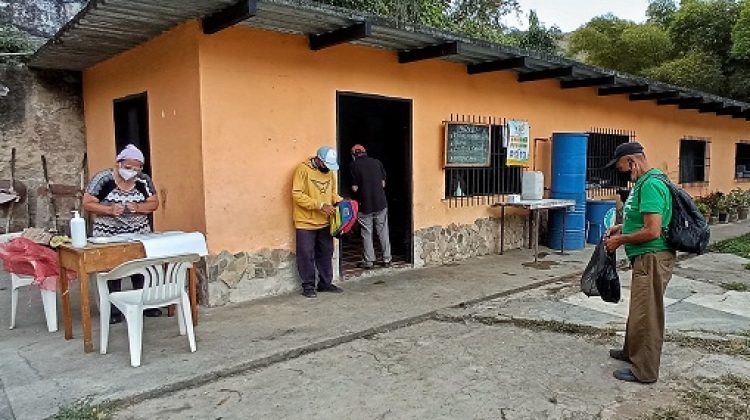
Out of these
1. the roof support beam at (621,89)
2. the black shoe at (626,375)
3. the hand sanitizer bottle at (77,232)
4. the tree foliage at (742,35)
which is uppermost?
the tree foliage at (742,35)

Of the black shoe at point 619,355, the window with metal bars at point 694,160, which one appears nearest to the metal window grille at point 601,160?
the window with metal bars at point 694,160

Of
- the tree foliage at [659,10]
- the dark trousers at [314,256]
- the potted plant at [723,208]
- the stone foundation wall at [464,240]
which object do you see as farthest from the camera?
the tree foliage at [659,10]

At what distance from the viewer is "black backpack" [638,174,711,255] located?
328 centimetres

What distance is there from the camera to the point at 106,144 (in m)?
7.06

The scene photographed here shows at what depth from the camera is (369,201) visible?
645cm

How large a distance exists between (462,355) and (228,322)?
201 cm

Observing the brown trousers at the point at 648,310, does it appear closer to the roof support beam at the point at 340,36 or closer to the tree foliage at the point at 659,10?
the roof support beam at the point at 340,36

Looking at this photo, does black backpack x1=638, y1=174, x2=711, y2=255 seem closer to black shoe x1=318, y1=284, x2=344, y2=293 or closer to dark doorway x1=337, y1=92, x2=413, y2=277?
black shoe x1=318, y1=284, x2=344, y2=293

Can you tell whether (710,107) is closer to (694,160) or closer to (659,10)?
(694,160)

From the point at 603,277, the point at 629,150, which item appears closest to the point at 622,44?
the point at 629,150

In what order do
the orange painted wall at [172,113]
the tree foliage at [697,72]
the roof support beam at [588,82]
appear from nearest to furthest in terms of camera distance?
the orange painted wall at [172,113] → the roof support beam at [588,82] → the tree foliage at [697,72]

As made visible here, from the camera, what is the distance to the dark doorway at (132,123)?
606 centimetres

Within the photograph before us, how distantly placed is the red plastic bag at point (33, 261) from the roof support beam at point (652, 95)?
9300 millimetres

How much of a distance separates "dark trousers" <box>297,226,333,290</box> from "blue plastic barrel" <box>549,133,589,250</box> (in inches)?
161
